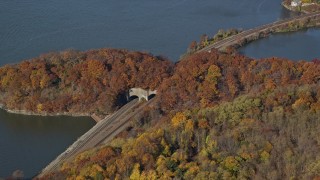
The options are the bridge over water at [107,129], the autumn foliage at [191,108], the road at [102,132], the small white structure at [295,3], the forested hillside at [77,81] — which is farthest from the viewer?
the small white structure at [295,3]

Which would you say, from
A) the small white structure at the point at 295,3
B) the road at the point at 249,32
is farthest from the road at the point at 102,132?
the small white structure at the point at 295,3

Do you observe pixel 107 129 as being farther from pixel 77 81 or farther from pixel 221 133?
pixel 221 133

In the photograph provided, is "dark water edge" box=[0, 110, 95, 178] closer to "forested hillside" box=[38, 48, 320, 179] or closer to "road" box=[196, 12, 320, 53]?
"forested hillside" box=[38, 48, 320, 179]

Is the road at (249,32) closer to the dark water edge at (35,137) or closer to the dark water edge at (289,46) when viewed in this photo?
the dark water edge at (289,46)

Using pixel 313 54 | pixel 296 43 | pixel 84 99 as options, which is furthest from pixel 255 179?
pixel 296 43

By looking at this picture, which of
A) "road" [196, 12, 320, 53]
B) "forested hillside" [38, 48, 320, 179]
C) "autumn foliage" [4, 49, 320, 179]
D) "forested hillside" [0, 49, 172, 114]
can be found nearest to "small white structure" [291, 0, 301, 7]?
"road" [196, 12, 320, 53]

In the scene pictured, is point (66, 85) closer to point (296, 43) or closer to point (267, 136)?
point (267, 136)
